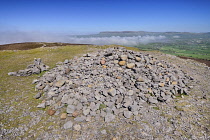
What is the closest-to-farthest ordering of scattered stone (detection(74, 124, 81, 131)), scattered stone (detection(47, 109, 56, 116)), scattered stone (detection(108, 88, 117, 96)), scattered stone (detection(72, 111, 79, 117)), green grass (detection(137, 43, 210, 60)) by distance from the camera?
scattered stone (detection(74, 124, 81, 131))
scattered stone (detection(72, 111, 79, 117))
scattered stone (detection(47, 109, 56, 116))
scattered stone (detection(108, 88, 117, 96))
green grass (detection(137, 43, 210, 60))

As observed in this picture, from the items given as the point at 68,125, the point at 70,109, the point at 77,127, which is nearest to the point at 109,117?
the point at 77,127

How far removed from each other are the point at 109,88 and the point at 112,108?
2.64 m

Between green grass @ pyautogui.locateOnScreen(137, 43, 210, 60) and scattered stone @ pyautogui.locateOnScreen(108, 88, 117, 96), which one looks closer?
scattered stone @ pyautogui.locateOnScreen(108, 88, 117, 96)

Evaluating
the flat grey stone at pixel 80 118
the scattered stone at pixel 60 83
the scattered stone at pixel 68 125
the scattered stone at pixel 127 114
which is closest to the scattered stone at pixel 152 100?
the scattered stone at pixel 127 114

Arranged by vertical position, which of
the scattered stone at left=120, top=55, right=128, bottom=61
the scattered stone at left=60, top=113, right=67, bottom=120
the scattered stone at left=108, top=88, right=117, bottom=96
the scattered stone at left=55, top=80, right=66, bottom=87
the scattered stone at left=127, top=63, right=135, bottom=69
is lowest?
the scattered stone at left=60, top=113, right=67, bottom=120

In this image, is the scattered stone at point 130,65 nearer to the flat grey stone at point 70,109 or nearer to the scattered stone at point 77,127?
the flat grey stone at point 70,109

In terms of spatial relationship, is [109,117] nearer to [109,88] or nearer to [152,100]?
[109,88]

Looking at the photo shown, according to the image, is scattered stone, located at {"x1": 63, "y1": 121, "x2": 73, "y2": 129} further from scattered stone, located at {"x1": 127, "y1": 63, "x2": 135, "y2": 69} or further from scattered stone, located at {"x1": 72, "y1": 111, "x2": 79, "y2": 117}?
scattered stone, located at {"x1": 127, "y1": 63, "x2": 135, "y2": 69}

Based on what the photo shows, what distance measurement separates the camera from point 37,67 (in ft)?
68.6

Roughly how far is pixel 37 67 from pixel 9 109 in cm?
1121

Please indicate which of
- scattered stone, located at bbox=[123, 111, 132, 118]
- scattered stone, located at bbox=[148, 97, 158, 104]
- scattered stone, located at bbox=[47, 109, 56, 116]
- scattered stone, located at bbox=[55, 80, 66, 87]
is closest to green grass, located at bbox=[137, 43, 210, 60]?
scattered stone, located at bbox=[148, 97, 158, 104]

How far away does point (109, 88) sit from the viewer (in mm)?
13438

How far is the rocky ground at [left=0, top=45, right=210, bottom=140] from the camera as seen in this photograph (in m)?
9.03

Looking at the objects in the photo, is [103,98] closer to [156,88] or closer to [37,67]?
[156,88]
